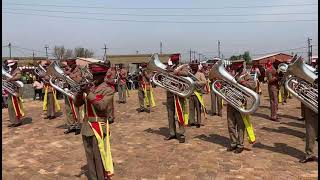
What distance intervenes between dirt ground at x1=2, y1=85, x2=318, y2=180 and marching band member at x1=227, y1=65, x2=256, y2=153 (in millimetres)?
217

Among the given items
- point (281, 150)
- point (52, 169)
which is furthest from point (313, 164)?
point (52, 169)

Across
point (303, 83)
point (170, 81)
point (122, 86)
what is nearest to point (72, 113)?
point (170, 81)

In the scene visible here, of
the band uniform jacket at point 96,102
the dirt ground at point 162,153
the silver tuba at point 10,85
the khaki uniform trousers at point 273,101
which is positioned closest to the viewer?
the band uniform jacket at point 96,102

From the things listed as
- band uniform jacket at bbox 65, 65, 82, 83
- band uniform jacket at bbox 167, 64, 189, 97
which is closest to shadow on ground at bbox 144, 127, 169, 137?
band uniform jacket at bbox 167, 64, 189, 97

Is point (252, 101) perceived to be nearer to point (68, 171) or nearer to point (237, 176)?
point (237, 176)

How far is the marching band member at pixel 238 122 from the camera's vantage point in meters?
8.70

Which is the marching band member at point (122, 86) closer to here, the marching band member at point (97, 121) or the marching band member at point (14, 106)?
the marching band member at point (14, 106)

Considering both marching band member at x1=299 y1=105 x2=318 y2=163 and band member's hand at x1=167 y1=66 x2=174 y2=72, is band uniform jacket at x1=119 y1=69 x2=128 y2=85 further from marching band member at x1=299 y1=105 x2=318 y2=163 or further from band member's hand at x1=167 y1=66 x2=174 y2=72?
marching band member at x1=299 y1=105 x2=318 y2=163

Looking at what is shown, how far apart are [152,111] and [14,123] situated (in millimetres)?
4748

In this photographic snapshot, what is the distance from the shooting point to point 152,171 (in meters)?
7.59

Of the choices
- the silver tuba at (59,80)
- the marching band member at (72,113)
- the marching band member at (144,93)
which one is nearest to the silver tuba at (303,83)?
the silver tuba at (59,80)

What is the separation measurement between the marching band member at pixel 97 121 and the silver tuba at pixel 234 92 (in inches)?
118

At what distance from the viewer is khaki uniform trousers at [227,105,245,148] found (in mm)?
8711

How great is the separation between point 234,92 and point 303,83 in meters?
1.39
